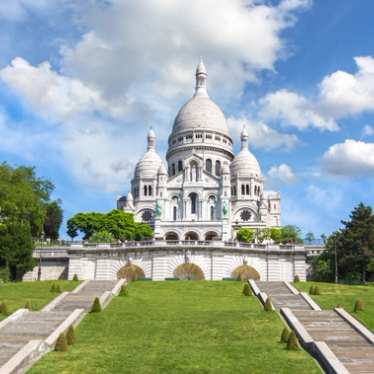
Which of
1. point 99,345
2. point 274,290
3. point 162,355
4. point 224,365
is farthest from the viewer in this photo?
point 274,290

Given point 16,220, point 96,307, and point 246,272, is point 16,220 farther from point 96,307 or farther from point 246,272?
point 96,307

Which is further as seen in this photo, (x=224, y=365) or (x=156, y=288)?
(x=156, y=288)

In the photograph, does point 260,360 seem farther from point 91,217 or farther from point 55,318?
point 91,217

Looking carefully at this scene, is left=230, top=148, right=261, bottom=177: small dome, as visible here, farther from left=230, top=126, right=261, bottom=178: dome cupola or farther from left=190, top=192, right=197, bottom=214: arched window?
left=190, top=192, right=197, bottom=214: arched window

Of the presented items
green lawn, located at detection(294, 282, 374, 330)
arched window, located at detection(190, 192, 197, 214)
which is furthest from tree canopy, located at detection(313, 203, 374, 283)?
arched window, located at detection(190, 192, 197, 214)

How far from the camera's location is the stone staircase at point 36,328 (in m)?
22.2

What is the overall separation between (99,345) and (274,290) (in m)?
18.9

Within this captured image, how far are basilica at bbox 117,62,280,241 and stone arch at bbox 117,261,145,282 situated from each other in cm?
→ 3948

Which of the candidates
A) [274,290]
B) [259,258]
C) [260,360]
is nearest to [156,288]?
[274,290]

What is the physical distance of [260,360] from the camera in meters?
22.6

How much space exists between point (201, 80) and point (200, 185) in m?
35.4

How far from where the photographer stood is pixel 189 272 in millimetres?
56844

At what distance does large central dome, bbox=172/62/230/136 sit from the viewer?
4943 inches

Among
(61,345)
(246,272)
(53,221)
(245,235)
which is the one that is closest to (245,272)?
(246,272)
